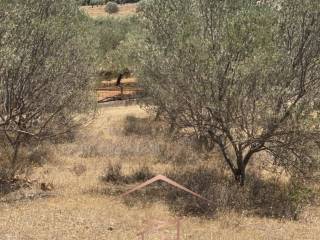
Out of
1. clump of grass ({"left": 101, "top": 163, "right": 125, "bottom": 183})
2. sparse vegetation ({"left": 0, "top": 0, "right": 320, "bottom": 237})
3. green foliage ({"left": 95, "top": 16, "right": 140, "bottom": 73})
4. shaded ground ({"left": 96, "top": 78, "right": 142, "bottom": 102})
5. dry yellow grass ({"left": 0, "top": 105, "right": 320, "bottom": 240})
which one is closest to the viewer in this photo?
dry yellow grass ({"left": 0, "top": 105, "right": 320, "bottom": 240})

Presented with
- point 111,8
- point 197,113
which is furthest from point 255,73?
point 111,8

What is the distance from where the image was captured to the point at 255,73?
1678 cm

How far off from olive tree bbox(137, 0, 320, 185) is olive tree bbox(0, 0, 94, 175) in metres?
5.32

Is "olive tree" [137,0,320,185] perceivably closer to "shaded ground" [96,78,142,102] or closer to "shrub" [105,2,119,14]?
"shaded ground" [96,78,142,102]

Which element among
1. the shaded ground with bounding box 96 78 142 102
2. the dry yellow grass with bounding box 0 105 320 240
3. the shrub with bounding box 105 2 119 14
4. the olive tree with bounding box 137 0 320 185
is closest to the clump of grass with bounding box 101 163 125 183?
the dry yellow grass with bounding box 0 105 320 240

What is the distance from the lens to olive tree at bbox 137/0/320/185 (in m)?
16.9

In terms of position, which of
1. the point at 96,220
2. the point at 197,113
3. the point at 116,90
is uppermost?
the point at 197,113

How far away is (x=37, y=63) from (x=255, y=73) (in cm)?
912

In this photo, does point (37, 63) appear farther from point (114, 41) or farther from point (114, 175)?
point (114, 41)

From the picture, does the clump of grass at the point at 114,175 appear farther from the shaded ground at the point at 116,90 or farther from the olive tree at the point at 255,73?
the shaded ground at the point at 116,90

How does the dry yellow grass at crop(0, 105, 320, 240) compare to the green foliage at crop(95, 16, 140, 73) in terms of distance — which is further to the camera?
the green foliage at crop(95, 16, 140, 73)

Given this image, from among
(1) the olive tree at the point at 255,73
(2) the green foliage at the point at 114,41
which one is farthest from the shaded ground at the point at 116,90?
(1) the olive tree at the point at 255,73

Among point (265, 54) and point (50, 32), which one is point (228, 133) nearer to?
point (265, 54)

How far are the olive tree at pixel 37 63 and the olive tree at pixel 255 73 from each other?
532cm
